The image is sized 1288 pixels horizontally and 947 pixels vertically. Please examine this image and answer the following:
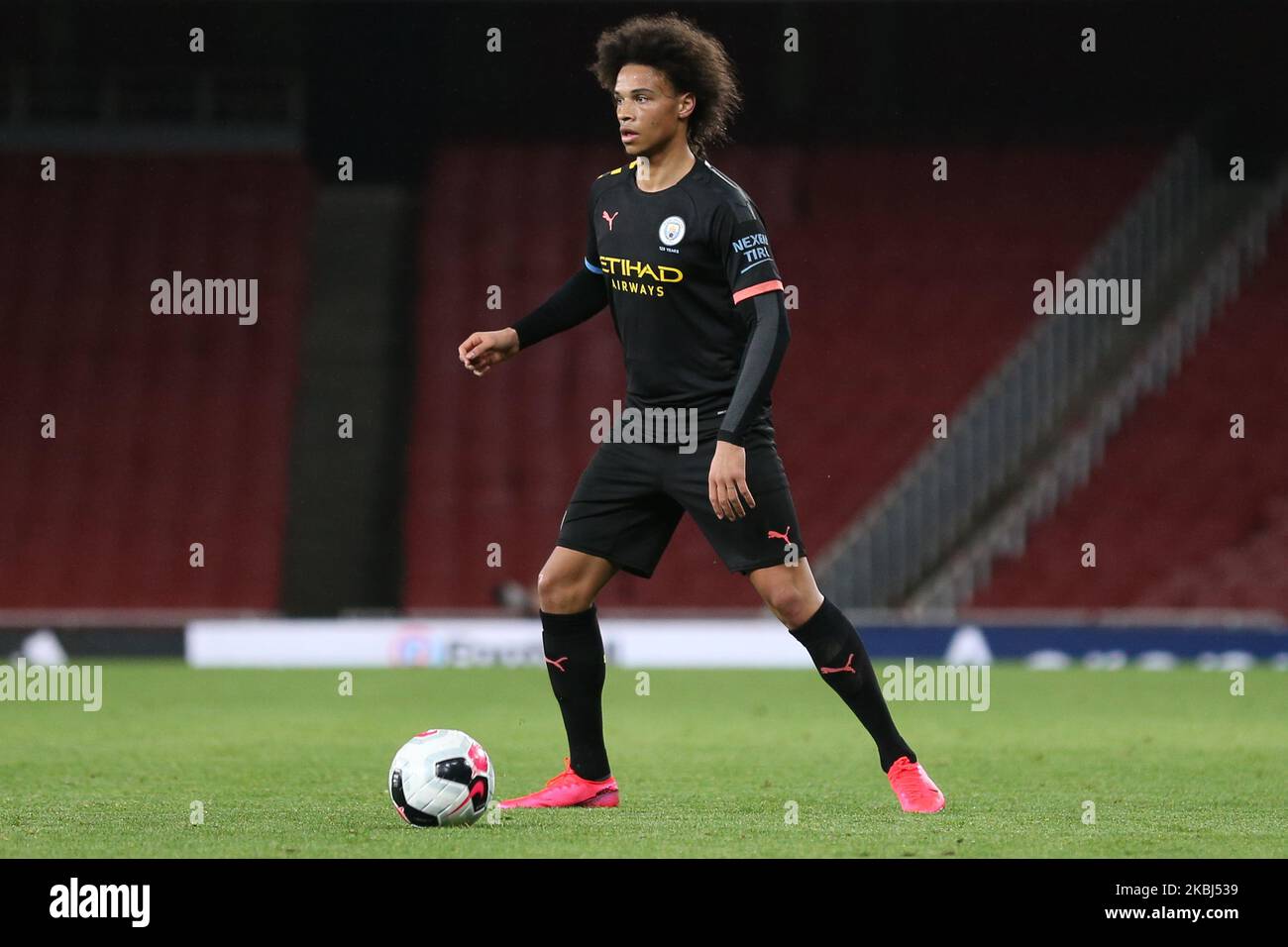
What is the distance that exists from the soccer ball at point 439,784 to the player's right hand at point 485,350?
1272 mm

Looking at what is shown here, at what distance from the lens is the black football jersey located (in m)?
5.91

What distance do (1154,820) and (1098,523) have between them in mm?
12385

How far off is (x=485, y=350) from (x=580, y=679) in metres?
1.15

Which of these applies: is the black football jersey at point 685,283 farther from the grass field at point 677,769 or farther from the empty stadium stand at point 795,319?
the empty stadium stand at point 795,319

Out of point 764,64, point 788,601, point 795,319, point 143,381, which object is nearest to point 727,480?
point 788,601

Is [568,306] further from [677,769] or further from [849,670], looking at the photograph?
[677,769]

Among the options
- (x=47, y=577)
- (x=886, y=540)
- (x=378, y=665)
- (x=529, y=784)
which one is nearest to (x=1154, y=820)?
(x=529, y=784)

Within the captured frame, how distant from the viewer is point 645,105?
19.5ft

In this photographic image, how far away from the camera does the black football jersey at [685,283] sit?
5906 millimetres

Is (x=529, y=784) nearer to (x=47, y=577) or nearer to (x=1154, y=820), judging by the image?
(x=1154, y=820)

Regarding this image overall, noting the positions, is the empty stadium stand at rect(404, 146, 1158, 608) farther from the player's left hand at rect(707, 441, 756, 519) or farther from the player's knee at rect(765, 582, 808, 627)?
the player's left hand at rect(707, 441, 756, 519)

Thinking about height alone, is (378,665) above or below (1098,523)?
below

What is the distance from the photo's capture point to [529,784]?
7145 millimetres
